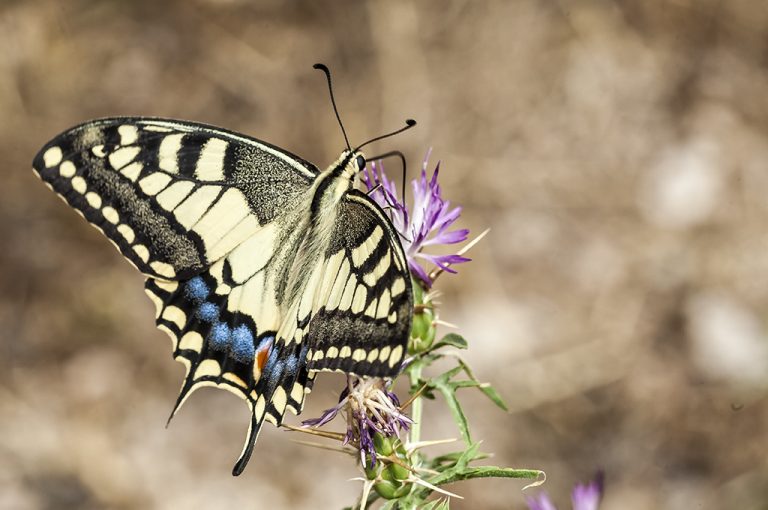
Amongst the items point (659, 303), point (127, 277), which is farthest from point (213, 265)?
point (659, 303)

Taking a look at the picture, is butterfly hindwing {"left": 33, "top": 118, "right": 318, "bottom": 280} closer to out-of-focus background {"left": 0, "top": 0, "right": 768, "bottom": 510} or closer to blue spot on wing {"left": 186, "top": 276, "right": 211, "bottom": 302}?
blue spot on wing {"left": 186, "top": 276, "right": 211, "bottom": 302}

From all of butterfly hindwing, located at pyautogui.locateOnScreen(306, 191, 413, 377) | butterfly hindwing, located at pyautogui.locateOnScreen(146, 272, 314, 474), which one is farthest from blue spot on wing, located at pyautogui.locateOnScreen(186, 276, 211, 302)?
butterfly hindwing, located at pyautogui.locateOnScreen(306, 191, 413, 377)

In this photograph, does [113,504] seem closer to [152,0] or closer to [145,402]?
[145,402]

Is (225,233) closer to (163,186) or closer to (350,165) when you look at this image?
(163,186)

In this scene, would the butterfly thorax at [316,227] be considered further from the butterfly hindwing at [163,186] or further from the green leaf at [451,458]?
the green leaf at [451,458]

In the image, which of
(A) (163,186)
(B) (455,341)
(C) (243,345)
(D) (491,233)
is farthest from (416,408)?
(D) (491,233)

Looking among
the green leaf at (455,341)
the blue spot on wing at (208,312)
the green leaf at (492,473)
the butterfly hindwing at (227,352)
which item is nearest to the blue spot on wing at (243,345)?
the butterfly hindwing at (227,352)

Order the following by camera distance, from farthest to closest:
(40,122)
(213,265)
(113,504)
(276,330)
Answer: (40,122)
(113,504)
(213,265)
(276,330)
